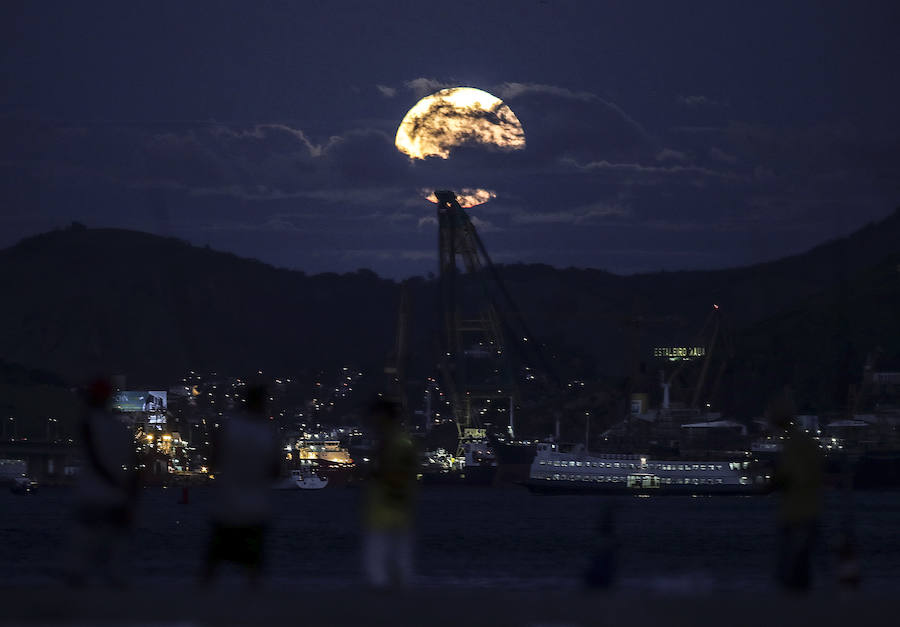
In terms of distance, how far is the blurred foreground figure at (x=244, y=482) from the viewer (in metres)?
12.5

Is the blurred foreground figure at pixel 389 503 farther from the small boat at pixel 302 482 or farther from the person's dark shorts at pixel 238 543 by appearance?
the small boat at pixel 302 482

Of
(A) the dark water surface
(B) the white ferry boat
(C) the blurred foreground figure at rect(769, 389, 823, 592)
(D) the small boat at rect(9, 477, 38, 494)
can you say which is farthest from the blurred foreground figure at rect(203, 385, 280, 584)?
(D) the small boat at rect(9, 477, 38, 494)

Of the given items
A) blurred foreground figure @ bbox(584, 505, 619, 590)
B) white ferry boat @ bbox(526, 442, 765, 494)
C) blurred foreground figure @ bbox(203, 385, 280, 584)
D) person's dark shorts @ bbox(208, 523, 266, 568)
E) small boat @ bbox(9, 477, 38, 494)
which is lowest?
small boat @ bbox(9, 477, 38, 494)

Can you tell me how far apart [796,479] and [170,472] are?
17371 cm

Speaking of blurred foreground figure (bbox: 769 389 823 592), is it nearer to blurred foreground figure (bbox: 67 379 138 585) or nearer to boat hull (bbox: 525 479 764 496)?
blurred foreground figure (bbox: 67 379 138 585)

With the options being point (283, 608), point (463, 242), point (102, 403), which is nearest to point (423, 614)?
point (283, 608)

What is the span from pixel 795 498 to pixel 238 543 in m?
5.29

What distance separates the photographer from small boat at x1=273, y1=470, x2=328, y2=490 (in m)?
160

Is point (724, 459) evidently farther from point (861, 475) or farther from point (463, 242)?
point (463, 242)

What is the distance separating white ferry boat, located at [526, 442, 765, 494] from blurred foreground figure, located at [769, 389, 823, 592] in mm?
124442

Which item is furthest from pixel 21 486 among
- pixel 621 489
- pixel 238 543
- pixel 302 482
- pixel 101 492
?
pixel 238 543

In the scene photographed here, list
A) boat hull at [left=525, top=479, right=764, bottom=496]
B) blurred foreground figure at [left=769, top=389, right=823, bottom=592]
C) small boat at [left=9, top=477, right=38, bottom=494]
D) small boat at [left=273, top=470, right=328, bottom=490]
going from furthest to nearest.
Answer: small boat at [left=273, top=470, right=328, bottom=490] < small boat at [left=9, top=477, right=38, bottom=494] < boat hull at [left=525, top=479, right=764, bottom=496] < blurred foreground figure at [left=769, top=389, right=823, bottom=592]

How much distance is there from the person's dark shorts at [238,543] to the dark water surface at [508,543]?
9.92 feet

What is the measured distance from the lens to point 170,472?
18300 cm
